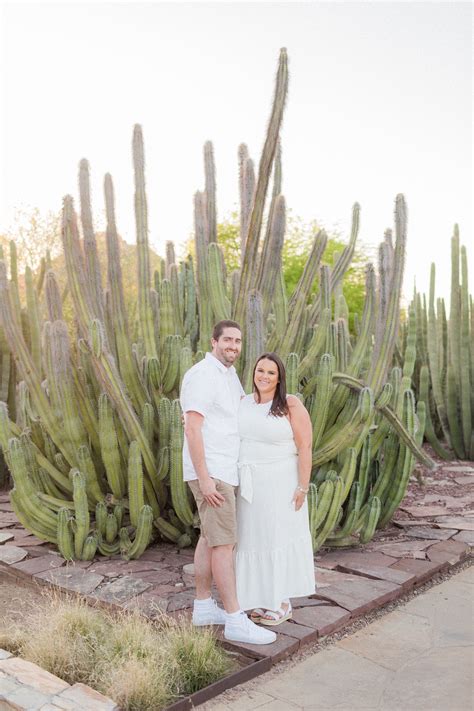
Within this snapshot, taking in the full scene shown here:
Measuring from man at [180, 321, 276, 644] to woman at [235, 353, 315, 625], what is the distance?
3.7 inches

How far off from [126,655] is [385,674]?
3.91ft

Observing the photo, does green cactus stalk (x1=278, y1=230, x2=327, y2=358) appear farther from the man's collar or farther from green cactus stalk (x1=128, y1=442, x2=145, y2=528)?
the man's collar

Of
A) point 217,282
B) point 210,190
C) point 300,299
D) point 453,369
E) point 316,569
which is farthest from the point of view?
point 453,369

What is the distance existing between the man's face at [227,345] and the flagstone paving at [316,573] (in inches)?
55.1

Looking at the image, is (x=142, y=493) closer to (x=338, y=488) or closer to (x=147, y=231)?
(x=338, y=488)

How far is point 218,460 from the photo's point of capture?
3.60 m

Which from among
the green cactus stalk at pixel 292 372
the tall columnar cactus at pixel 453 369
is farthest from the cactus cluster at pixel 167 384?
the tall columnar cactus at pixel 453 369

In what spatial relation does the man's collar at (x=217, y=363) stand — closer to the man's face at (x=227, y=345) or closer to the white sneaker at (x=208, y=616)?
the man's face at (x=227, y=345)

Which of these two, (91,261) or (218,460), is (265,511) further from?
(91,261)

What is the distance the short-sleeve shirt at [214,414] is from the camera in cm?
357

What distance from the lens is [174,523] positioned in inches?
209

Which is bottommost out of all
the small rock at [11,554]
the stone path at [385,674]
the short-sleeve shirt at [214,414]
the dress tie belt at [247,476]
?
the stone path at [385,674]

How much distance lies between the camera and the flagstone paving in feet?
13.1

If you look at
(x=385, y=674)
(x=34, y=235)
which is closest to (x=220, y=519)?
(x=385, y=674)
